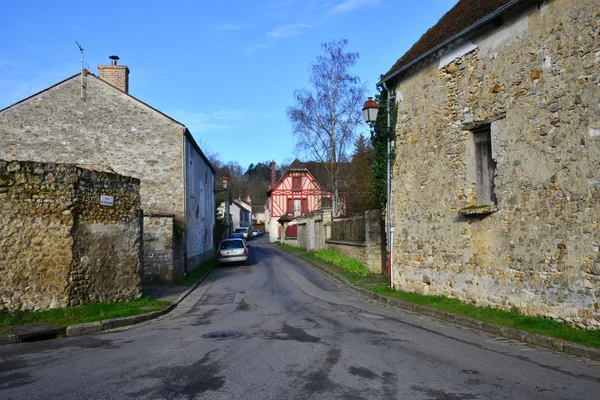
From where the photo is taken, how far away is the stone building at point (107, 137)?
19719 mm

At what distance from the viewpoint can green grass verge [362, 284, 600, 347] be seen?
787cm

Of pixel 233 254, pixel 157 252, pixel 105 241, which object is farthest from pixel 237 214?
pixel 105 241

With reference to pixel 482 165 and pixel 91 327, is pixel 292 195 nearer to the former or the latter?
pixel 482 165

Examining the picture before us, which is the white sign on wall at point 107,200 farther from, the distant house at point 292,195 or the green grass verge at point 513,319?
the distant house at point 292,195

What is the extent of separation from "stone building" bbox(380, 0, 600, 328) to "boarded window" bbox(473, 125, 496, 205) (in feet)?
0.09

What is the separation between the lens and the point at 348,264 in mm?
22703

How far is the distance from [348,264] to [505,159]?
42.5 feet

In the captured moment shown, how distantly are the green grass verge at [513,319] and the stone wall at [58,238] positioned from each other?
296 inches

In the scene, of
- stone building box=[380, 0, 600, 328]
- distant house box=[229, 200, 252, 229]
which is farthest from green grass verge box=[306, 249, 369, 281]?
distant house box=[229, 200, 252, 229]

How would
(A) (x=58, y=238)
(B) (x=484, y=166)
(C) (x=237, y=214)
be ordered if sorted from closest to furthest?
(A) (x=58, y=238) < (B) (x=484, y=166) < (C) (x=237, y=214)

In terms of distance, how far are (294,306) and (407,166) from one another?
5.05 metres

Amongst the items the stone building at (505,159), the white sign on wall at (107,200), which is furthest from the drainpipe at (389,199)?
the white sign on wall at (107,200)

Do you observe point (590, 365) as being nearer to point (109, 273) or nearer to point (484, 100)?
point (484, 100)

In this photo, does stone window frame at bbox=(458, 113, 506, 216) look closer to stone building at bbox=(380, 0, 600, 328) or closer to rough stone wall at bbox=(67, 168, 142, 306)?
stone building at bbox=(380, 0, 600, 328)
